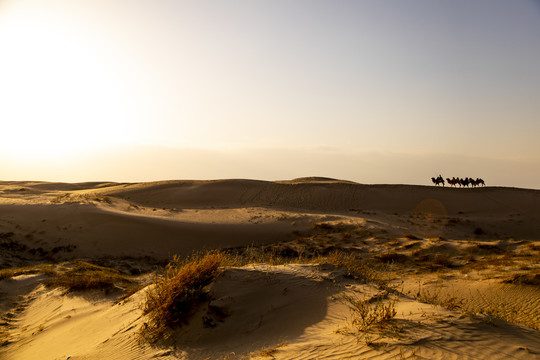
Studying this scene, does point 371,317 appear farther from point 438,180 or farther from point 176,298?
point 438,180

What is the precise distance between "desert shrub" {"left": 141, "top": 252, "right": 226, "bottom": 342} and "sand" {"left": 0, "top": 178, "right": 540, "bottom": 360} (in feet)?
0.52

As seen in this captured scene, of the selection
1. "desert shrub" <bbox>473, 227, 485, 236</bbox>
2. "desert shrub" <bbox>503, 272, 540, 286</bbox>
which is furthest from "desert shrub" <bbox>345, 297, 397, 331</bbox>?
"desert shrub" <bbox>473, 227, 485, 236</bbox>

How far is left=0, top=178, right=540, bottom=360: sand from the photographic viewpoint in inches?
141

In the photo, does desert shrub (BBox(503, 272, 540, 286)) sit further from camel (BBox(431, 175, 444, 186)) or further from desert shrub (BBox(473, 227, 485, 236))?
camel (BBox(431, 175, 444, 186))

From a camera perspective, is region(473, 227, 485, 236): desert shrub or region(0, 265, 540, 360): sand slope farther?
region(473, 227, 485, 236): desert shrub

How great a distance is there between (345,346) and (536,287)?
5596 millimetres

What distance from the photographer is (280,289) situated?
5.27 m

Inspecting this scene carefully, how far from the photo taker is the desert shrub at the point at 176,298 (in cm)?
467

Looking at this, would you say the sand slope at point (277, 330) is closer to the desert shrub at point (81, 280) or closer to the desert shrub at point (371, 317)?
the desert shrub at point (371, 317)

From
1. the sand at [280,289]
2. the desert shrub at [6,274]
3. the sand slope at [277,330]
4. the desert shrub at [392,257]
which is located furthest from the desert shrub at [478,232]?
the desert shrub at [6,274]

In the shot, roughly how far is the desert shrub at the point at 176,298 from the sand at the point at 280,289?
0.52 feet

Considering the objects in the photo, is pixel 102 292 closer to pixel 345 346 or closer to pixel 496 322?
pixel 345 346

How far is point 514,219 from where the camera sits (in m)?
21.4

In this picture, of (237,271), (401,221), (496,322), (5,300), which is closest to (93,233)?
(5,300)
